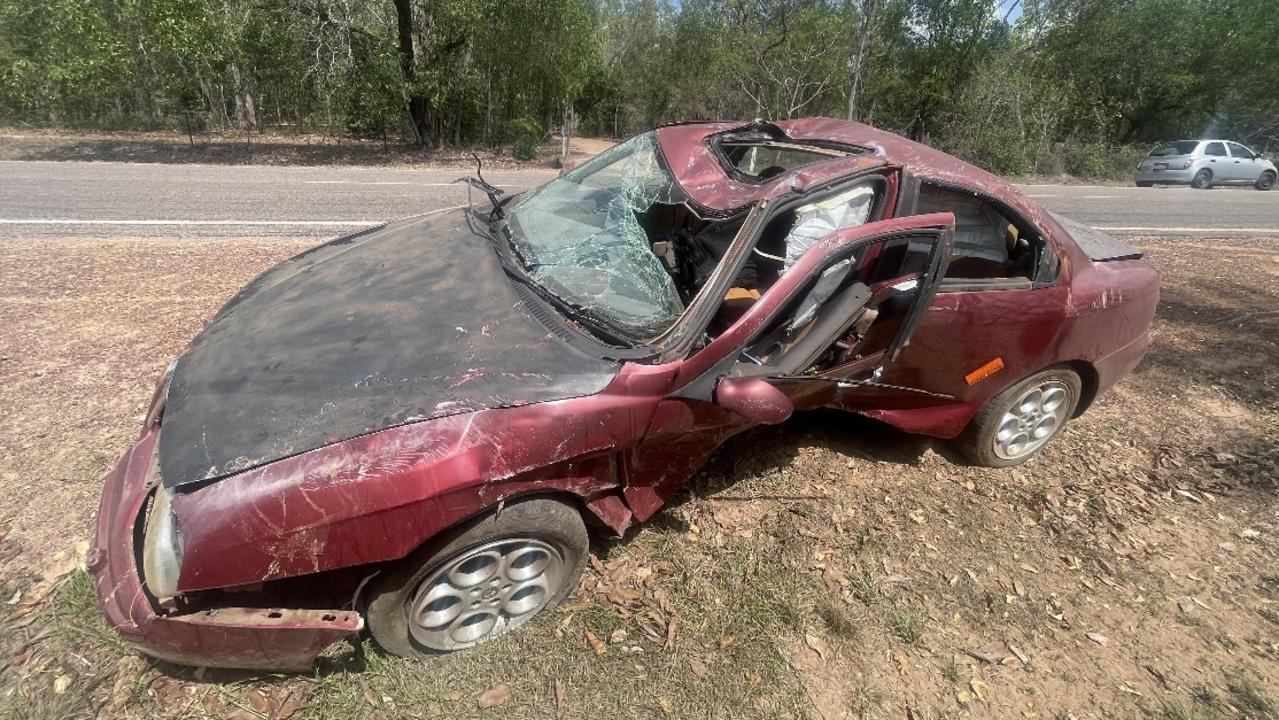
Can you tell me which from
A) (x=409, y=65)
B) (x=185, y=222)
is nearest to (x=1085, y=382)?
(x=185, y=222)

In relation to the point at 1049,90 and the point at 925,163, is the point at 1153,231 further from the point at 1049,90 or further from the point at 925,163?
the point at 1049,90

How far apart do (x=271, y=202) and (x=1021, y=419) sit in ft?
31.5

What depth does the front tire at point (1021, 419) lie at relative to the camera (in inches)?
130

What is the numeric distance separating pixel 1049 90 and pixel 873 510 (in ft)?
71.7

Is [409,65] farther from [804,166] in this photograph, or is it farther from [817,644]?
[817,644]

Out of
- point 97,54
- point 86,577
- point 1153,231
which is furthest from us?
point 97,54

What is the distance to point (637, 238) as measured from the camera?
2867 millimetres

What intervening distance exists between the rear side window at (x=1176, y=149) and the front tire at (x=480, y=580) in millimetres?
22337

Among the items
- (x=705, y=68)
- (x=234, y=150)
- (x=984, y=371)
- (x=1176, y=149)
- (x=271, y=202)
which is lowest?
(x=271, y=202)

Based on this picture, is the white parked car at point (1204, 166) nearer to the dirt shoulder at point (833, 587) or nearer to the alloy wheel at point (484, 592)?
the dirt shoulder at point (833, 587)

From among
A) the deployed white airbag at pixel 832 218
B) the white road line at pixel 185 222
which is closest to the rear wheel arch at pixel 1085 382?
the deployed white airbag at pixel 832 218

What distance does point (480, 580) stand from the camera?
2.18 meters

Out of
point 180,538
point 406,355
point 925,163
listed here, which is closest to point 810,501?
point 925,163

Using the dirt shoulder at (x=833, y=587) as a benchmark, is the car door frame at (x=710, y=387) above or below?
above
